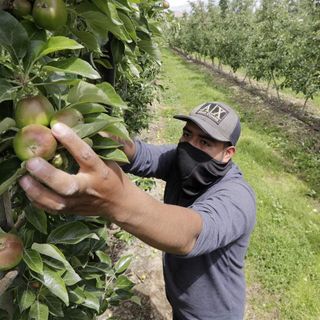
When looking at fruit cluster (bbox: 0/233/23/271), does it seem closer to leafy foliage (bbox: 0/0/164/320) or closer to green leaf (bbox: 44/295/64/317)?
leafy foliage (bbox: 0/0/164/320)

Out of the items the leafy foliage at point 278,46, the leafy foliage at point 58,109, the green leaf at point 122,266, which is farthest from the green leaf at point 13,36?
the leafy foliage at point 278,46

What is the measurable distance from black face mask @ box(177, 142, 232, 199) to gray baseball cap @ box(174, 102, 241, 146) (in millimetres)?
122

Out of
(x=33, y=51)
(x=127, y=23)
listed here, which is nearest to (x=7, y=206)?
(x=33, y=51)

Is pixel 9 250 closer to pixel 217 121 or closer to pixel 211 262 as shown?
pixel 211 262

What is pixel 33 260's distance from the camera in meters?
0.93

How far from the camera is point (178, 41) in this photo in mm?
33000

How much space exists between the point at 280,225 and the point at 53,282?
4.46 meters

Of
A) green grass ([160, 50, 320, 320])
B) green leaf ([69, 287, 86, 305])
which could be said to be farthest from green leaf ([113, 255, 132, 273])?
green grass ([160, 50, 320, 320])

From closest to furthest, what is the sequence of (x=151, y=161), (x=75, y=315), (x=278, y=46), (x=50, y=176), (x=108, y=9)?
(x=50, y=176) < (x=108, y=9) < (x=75, y=315) < (x=151, y=161) < (x=278, y=46)

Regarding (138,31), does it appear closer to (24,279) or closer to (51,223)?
(51,223)

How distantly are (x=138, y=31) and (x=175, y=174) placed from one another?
926mm

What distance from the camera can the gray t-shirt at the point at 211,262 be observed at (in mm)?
1560

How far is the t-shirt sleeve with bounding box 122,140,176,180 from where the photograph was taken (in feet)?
6.73

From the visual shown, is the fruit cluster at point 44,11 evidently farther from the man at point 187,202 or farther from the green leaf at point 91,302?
the green leaf at point 91,302
